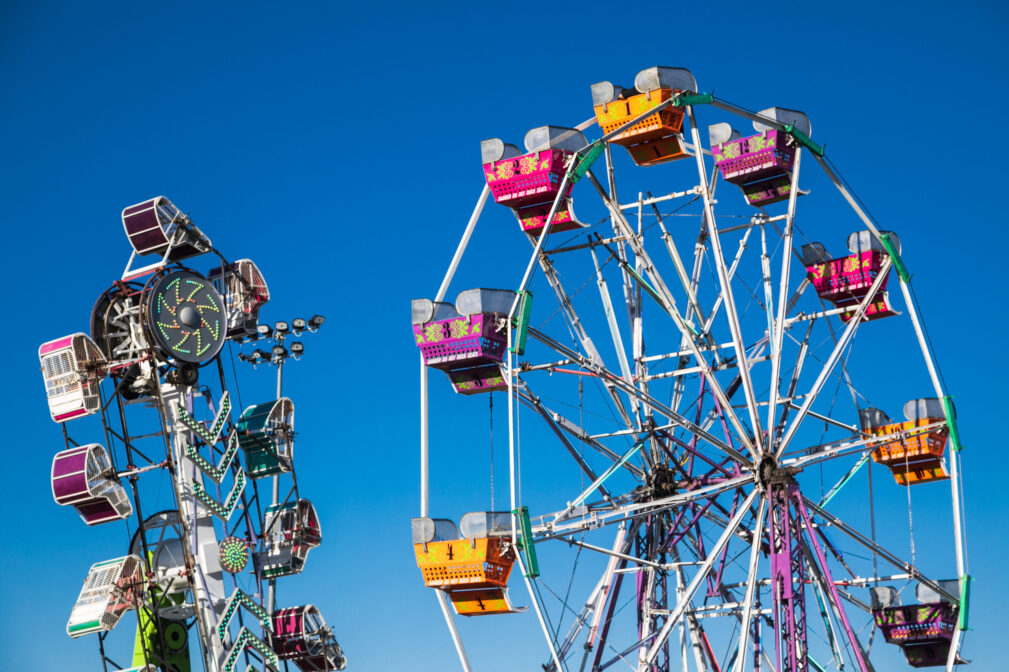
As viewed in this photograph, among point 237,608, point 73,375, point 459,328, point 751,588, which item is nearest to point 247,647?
point 237,608

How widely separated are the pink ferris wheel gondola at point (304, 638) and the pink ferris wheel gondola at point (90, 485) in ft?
22.8

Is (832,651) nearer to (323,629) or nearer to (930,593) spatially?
(930,593)

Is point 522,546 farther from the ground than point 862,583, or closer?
farther from the ground

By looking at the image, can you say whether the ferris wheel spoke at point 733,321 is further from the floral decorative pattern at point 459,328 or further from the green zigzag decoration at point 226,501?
the green zigzag decoration at point 226,501

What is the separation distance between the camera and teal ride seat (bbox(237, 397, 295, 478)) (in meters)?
51.2

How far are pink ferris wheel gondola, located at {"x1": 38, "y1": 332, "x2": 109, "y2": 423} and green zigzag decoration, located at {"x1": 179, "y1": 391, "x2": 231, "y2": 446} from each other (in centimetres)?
217

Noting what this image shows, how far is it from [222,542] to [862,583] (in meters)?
16.3

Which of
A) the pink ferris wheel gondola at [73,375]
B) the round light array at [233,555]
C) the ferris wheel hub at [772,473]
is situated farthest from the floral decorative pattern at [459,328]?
the pink ferris wheel gondola at [73,375]

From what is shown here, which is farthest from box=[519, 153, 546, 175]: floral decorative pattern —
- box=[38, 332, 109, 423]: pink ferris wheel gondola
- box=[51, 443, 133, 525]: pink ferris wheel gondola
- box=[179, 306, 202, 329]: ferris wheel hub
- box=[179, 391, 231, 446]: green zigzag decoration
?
box=[51, 443, 133, 525]: pink ferris wheel gondola

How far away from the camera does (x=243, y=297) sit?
51188 mm

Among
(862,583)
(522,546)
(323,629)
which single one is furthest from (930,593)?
(323,629)

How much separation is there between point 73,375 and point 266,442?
6.59 m

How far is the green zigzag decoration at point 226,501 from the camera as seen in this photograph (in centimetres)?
4734

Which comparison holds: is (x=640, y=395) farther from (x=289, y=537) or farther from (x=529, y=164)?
(x=289, y=537)
